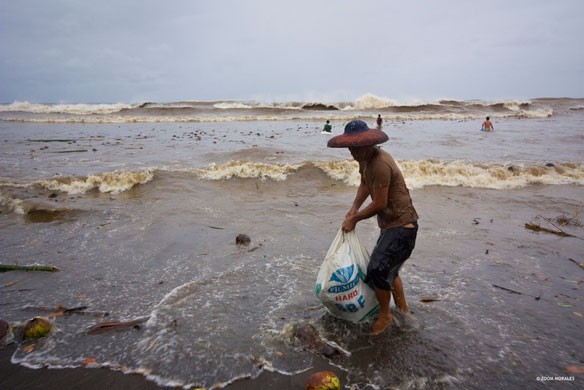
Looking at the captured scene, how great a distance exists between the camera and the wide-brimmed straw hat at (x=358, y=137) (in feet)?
10.0

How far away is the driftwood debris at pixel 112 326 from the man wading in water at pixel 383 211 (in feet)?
7.17

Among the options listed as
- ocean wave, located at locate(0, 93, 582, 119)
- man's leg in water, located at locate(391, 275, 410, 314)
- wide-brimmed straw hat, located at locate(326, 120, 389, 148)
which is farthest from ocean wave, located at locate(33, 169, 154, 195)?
ocean wave, located at locate(0, 93, 582, 119)

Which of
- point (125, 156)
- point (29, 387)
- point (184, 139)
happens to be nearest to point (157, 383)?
point (29, 387)

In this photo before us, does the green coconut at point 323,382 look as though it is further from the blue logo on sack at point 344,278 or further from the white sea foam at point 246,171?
the white sea foam at point 246,171

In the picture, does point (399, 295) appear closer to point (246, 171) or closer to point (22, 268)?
point (22, 268)

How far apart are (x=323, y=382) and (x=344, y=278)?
2.98 ft

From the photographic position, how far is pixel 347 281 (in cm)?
325

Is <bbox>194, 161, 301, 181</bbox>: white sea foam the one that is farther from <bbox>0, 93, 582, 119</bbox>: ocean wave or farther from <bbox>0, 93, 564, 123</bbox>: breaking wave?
<bbox>0, 93, 582, 119</bbox>: ocean wave

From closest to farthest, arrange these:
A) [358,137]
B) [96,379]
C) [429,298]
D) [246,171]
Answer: [96,379], [358,137], [429,298], [246,171]

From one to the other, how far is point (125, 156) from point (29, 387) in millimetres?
10802

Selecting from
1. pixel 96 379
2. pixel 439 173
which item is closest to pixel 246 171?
pixel 439 173

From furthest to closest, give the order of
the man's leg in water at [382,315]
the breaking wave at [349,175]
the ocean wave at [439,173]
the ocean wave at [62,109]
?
the ocean wave at [62,109] < the ocean wave at [439,173] < the breaking wave at [349,175] < the man's leg in water at [382,315]

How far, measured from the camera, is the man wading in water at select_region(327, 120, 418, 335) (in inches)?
125

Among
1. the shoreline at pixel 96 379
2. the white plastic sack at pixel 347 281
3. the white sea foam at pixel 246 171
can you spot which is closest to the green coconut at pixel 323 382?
the shoreline at pixel 96 379
